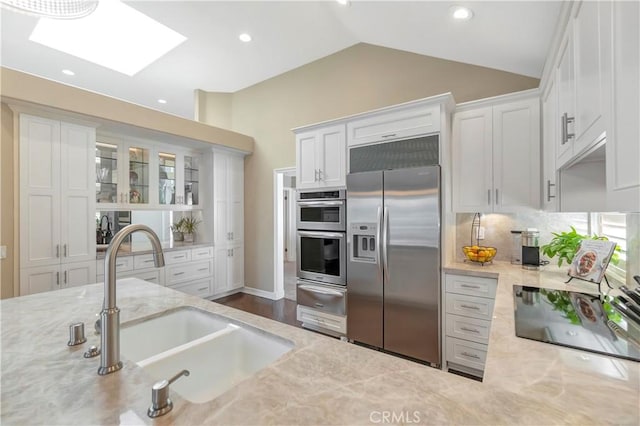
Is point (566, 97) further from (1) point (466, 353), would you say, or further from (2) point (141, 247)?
(2) point (141, 247)

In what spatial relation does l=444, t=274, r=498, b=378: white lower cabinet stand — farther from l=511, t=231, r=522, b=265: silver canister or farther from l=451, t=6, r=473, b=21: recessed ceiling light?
l=451, t=6, r=473, b=21: recessed ceiling light

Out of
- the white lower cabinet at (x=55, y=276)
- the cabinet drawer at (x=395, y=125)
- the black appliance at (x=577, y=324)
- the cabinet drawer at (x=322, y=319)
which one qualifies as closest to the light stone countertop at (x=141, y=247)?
the white lower cabinet at (x=55, y=276)

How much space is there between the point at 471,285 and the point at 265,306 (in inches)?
116

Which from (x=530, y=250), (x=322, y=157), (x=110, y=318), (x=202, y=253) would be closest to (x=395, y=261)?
(x=530, y=250)

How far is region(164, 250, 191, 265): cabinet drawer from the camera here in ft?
12.5

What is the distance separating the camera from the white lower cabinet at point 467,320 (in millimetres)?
2266

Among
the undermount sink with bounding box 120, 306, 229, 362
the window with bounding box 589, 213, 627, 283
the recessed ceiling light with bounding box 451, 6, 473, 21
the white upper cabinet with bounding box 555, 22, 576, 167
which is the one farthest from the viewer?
the recessed ceiling light with bounding box 451, 6, 473, 21

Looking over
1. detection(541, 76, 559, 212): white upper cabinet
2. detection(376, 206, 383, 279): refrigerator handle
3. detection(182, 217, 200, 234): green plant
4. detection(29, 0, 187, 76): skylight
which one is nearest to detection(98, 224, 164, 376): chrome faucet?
detection(376, 206, 383, 279): refrigerator handle

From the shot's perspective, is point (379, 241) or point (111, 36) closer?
point (379, 241)

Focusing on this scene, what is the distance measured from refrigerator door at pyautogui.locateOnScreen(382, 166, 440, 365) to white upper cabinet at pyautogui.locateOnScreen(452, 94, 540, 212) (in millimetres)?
435

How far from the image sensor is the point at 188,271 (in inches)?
159

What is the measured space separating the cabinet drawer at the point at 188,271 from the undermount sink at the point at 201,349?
277 cm

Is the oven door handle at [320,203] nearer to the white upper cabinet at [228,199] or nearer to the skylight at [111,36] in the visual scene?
the white upper cabinet at [228,199]

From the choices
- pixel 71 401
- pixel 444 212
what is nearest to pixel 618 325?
pixel 444 212
